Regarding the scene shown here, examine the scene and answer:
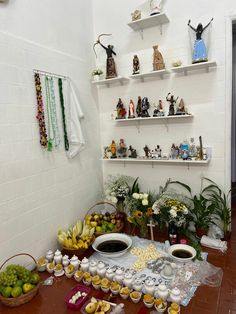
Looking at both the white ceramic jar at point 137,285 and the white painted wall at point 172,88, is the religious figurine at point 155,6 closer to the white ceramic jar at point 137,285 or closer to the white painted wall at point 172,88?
the white painted wall at point 172,88

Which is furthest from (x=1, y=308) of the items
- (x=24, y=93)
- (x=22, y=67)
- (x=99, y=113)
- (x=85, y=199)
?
(x=99, y=113)

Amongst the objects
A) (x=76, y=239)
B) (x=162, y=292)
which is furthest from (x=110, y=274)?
(x=76, y=239)

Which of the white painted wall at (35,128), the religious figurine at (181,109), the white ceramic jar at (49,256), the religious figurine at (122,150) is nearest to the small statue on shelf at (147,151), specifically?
the religious figurine at (122,150)

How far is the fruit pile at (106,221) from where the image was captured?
2559 mm

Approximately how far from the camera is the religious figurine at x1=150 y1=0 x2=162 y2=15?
94.4 inches

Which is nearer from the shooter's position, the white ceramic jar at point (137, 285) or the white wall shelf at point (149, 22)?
the white ceramic jar at point (137, 285)

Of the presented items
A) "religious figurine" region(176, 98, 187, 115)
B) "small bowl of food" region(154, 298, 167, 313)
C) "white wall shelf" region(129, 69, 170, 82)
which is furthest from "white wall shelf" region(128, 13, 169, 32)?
"small bowl of food" region(154, 298, 167, 313)

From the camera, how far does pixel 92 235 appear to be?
2428 mm

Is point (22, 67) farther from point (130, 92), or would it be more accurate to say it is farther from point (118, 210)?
point (118, 210)

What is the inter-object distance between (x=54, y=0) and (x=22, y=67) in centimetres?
85

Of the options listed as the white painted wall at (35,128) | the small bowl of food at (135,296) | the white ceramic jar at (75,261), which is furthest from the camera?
the white ceramic jar at (75,261)

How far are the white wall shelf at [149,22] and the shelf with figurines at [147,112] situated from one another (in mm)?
740

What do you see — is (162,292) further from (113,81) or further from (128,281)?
(113,81)

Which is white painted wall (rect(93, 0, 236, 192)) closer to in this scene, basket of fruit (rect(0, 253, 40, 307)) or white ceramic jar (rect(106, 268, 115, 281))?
white ceramic jar (rect(106, 268, 115, 281))
